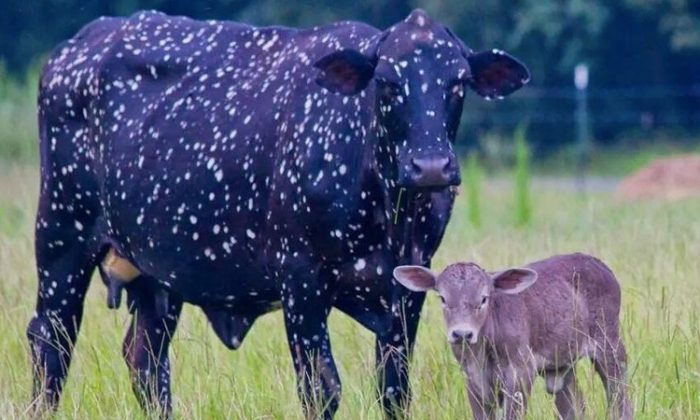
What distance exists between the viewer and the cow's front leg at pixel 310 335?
707 centimetres

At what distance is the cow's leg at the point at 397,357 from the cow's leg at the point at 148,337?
1.38 metres

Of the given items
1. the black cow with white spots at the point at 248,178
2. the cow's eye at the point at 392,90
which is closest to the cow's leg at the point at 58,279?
the black cow with white spots at the point at 248,178

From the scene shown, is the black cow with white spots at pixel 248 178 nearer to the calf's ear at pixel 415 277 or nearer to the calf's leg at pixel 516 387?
the calf's ear at pixel 415 277

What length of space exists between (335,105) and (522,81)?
2.50 ft

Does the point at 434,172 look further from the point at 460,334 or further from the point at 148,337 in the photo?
the point at 148,337

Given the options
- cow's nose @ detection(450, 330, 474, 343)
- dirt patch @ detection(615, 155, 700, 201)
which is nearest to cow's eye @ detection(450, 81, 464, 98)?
cow's nose @ detection(450, 330, 474, 343)

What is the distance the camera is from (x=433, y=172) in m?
6.52

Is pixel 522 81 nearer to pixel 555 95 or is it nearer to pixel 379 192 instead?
pixel 379 192

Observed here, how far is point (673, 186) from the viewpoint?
2356cm

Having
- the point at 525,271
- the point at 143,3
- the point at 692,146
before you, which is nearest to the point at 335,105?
the point at 525,271

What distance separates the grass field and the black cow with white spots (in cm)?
15

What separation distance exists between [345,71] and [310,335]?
3.48 ft

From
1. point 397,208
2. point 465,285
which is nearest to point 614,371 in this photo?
point 465,285

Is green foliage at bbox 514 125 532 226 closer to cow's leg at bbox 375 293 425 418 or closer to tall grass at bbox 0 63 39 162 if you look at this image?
tall grass at bbox 0 63 39 162
